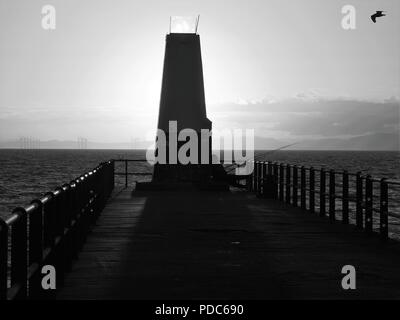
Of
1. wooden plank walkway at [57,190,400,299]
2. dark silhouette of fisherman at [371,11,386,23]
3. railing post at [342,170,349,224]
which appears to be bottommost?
wooden plank walkway at [57,190,400,299]

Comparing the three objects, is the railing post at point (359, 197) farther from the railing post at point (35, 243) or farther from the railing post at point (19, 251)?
the railing post at point (19, 251)

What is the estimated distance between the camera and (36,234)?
24.3 ft

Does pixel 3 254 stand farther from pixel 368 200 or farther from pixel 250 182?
pixel 250 182

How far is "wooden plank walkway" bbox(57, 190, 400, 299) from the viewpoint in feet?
29.5

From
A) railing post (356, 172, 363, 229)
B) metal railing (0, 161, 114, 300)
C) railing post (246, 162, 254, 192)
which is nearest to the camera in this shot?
metal railing (0, 161, 114, 300)

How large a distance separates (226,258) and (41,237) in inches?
176

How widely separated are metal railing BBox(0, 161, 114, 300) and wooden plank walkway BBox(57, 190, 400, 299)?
0.38 metres

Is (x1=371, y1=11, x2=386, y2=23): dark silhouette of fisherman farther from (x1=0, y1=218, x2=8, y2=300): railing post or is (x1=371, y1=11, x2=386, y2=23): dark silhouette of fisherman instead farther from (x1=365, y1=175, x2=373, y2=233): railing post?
(x1=0, y1=218, x2=8, y2=300): railing post

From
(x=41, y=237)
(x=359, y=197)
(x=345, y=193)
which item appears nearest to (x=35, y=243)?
(x=41, y=237)

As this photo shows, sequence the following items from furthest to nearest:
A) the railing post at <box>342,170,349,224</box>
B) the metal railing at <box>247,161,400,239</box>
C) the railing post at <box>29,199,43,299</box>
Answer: the railing post at <box>342,170,349,224</box>, the metal railing at <box>247,161,400,239</box>, the railing post at <box>29,199,43,299</box>

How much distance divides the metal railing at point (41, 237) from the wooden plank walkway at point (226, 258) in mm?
384

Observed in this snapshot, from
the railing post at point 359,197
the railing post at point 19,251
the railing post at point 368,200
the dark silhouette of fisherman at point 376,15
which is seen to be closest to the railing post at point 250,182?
the dark silhouette of fisherman at point 376,15

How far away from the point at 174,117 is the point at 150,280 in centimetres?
2034

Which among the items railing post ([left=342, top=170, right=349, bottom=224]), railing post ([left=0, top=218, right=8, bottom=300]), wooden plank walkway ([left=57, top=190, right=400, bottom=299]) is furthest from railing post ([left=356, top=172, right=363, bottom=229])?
railing post ([left=0, top=218, right=8, bottom=300])
